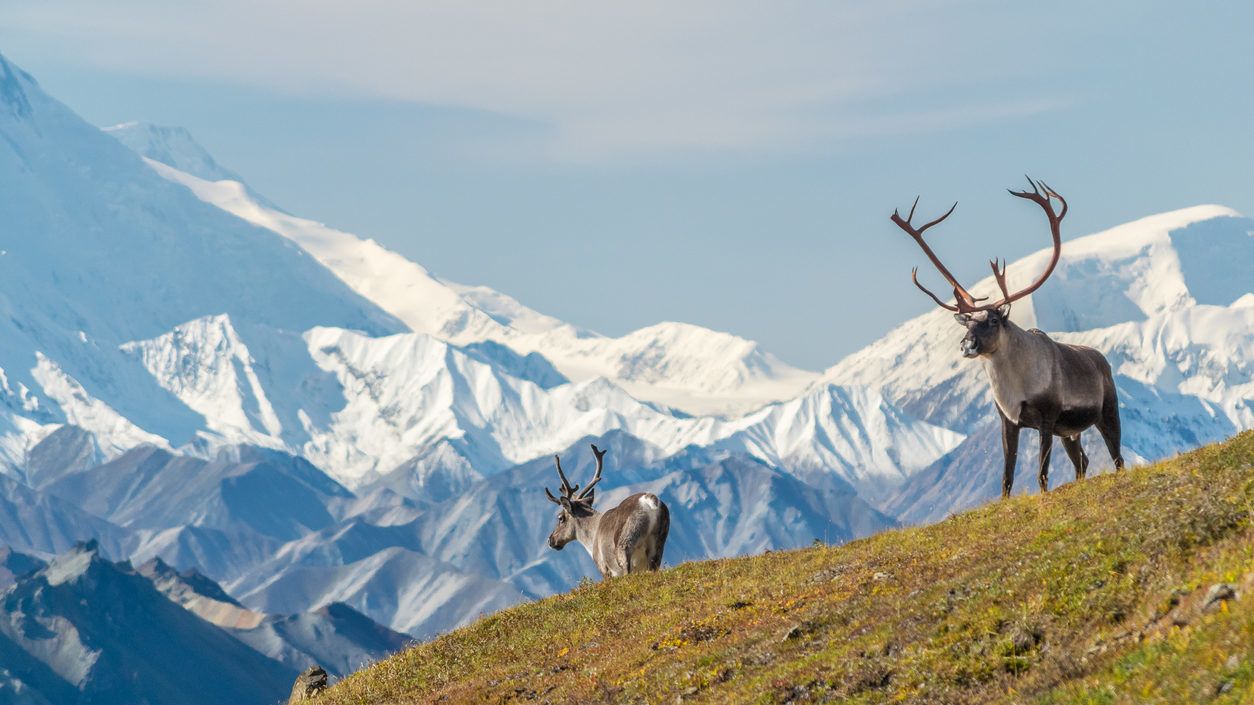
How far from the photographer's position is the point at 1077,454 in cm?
3391

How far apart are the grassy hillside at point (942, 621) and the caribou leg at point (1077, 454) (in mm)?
3160

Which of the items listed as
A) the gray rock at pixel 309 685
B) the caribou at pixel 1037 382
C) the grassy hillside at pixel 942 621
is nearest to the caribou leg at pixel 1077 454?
the caribou at pixel 1037 382

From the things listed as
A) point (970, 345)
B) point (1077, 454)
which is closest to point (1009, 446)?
point (970, 345)

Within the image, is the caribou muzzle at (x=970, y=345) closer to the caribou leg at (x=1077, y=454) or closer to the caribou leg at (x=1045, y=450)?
the caribou leg at (x=1045, y=450)

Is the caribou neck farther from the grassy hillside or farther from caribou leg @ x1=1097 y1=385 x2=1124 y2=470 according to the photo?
caribou leg @ x1=1097 y1=385 x2=1124 y2=470

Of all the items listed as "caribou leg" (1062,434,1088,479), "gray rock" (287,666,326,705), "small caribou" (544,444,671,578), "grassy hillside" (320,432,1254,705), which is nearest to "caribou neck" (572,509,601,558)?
"small caribou" (544,444,671,578)

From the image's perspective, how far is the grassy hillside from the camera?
59.7ft

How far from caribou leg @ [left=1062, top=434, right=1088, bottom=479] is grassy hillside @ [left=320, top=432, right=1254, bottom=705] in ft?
10.4

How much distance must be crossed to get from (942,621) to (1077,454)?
42.4 feet

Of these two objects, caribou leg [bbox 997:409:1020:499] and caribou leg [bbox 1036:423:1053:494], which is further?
caribou leg [bbox 997:409:1020:499]

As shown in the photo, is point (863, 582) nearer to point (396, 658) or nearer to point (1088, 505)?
point (1088, 505)

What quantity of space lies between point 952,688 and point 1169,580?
2.89 m

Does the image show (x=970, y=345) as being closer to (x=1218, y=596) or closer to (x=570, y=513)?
(x=1218, y=596)

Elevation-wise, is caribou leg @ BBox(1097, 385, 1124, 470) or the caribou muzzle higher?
the caribou muzzle
